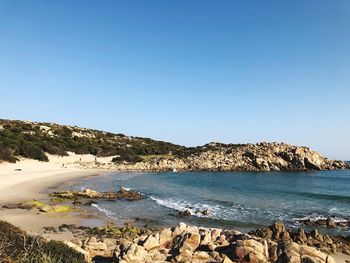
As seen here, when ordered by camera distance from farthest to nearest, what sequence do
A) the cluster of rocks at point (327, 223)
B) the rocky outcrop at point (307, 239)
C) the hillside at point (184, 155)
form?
the hillside at point (184, 155) < the cluster of rocks at point (327, 223) < the rocky outcrop at point (307, 239)

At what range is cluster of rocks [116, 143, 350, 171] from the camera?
78.9 metres

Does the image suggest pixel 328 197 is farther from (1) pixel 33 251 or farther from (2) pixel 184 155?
(2) pixel 184 155

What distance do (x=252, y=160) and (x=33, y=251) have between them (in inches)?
3004

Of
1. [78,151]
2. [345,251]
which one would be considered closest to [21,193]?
[345,251]

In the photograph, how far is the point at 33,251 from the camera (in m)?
9.91

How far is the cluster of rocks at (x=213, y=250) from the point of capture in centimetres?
1309

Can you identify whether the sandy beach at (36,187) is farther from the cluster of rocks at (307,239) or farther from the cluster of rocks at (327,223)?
the cluster of rocks at (327,223)

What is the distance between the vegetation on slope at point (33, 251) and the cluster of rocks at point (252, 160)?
2467 inches

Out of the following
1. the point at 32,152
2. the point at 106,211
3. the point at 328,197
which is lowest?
the point at 106,211

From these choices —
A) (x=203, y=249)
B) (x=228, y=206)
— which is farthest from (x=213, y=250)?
(x=228, y=206)

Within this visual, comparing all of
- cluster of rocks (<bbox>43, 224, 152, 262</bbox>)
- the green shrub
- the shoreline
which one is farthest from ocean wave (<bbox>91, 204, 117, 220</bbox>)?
the green shrub

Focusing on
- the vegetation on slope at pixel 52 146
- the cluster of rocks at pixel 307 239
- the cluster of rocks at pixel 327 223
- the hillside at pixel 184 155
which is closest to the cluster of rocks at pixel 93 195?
the cluster of rocks at pixel 327 223

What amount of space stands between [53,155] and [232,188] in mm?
34605

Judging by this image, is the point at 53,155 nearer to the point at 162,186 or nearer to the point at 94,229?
the point at 162,186
